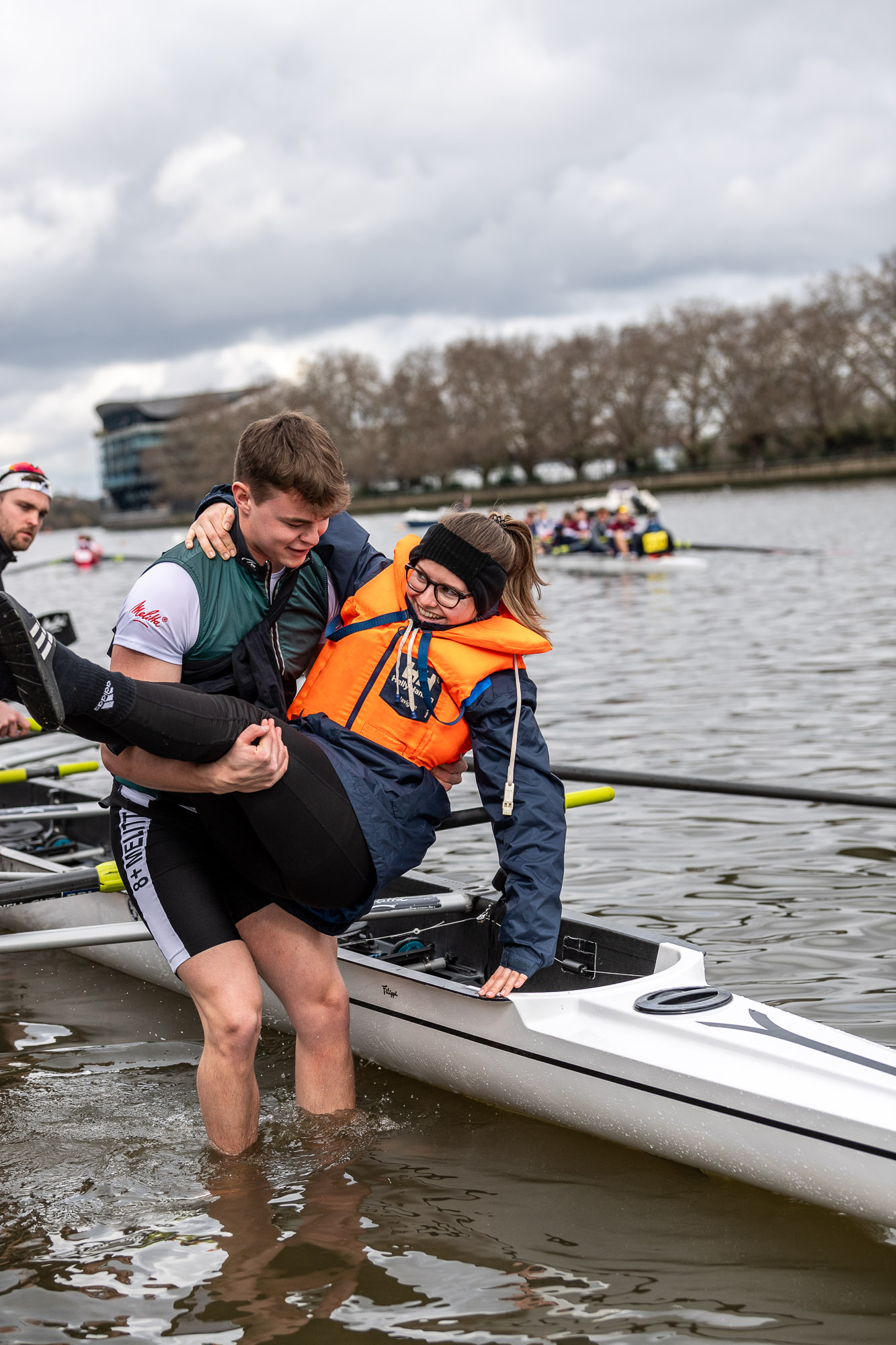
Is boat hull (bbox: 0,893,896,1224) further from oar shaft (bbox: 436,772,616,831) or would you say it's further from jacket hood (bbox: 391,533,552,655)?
jacket hood (bbox: 391,533,552,655)

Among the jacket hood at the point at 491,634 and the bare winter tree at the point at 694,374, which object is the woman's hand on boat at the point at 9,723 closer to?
the jacket hood at the point at 491,634

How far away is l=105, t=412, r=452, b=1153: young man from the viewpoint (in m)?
3.46

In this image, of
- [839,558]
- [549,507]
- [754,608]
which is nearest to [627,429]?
[549,507]

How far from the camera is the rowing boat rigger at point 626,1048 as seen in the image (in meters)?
3.58

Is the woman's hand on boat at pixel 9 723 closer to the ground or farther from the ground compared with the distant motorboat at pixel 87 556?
closer to the ground

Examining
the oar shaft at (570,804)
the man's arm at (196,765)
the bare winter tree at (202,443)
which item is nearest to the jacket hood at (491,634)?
the man's arm at (196,765)

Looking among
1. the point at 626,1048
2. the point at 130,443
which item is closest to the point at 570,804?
the point at 626,1048

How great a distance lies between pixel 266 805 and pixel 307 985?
677 mm

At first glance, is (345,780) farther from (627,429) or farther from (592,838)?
(627,429)

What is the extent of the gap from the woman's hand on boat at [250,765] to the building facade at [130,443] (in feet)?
453

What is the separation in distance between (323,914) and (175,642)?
0.91 metres

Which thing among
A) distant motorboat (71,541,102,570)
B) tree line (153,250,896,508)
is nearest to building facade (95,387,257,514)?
tree line (153,250,896,508)

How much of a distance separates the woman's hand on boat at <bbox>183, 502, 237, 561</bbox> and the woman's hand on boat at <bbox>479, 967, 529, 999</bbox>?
157 cm

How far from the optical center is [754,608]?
61.8 feet
